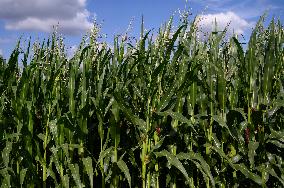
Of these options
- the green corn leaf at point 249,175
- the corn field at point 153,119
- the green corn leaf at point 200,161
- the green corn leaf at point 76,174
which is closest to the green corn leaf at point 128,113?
the corn field at point 153,119

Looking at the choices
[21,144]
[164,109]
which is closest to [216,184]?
[164,109]

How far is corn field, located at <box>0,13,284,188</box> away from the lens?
9.59 feet

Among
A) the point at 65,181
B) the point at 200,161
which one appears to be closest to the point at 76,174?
the point at 65,181

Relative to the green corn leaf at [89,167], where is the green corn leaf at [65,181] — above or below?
below

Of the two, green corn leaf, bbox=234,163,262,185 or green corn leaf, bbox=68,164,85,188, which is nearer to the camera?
green corn leaf, bbox=68,164,85,188

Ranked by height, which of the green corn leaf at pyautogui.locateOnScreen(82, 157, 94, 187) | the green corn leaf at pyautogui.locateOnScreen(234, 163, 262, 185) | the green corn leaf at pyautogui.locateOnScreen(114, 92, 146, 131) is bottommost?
the green corn leaf at pyautogui.locateOnScreen(234, 163, 262, 185)

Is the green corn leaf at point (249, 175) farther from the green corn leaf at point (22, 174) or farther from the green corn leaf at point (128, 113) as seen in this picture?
the green corn leaf at point (22, 174)

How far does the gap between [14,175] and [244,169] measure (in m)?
1.73

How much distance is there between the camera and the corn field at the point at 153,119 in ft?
9.59

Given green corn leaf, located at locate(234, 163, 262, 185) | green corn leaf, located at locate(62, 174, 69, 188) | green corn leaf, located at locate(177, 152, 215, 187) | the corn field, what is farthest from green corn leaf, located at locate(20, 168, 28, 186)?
green corn leaf, located at locate(234, 163, 262, 185)

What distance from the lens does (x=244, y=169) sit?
300 cm

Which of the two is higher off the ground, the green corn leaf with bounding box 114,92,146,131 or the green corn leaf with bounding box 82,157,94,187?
the green corn leaf with bounding box 114,92,146,131

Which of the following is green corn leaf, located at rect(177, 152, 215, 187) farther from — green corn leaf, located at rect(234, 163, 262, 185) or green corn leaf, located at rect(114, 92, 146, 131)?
green corn leaf, located at rect(114, 92, 146, 131)

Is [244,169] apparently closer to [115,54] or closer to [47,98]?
[115,54]
